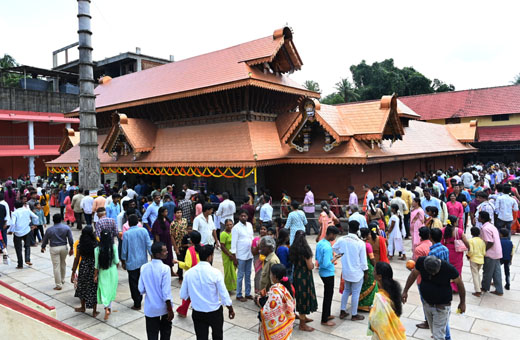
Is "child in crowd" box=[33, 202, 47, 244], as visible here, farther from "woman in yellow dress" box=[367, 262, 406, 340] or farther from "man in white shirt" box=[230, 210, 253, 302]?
"woman in yellow dress" box=[367, 262, 406, 340]

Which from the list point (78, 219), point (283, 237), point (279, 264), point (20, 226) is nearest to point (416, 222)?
point (283, 237)

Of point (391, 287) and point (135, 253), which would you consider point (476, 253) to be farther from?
point (135, 253)

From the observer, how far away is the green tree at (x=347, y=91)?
166ft

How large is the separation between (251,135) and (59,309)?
30.6ft

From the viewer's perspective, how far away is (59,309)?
6.45m

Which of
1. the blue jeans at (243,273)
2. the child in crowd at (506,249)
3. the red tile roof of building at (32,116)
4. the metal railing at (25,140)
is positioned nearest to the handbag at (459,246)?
the child in crowd at (506,249)

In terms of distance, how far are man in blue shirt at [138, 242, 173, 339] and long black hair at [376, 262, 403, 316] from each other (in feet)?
8.42

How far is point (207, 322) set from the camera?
4.31 meters

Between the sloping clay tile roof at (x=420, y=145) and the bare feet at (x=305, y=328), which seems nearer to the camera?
the bare feet at (x=305, y=328)

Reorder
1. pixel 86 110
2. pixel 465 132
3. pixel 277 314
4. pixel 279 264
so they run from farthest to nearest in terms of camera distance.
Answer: pixel 465 132 → pixel 86 110 → pixel 279 264 → pixel 277 314

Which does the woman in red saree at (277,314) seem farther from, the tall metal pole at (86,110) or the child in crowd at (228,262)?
the tall metal pole at (86,110)

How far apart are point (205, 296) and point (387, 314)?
2023 mm

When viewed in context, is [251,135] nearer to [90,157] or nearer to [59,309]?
[90,157]

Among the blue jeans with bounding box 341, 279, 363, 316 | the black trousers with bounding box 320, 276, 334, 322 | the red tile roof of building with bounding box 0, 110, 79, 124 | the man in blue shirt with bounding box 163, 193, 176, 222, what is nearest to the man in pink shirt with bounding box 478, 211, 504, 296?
the blue jeans with bounding box 341, 279, 363, 316
